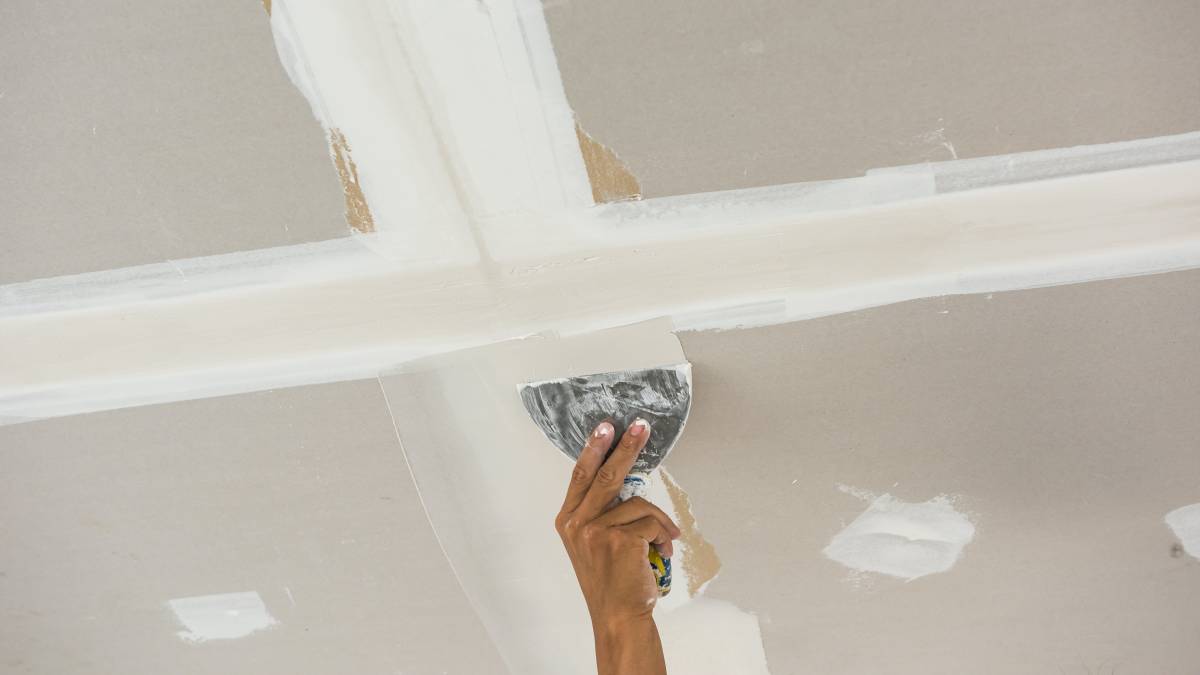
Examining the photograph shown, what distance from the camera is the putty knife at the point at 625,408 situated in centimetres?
100

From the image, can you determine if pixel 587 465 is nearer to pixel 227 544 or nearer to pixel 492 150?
pixel 492 150

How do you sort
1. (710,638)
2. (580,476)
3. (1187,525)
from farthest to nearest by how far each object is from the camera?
(710,638) → (1187,525) → (580,476)

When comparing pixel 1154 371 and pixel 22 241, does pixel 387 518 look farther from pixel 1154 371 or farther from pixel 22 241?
pixel 1154 371

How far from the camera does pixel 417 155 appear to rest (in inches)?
35.9

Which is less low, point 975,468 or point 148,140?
point 148,140

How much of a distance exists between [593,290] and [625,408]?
20cm

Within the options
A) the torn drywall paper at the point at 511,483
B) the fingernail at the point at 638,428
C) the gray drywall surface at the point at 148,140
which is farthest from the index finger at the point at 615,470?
the gray drywall surface at the point at 148,140

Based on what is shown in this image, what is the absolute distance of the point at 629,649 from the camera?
0.88 metres

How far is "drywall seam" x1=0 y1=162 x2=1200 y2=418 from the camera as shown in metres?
0.90

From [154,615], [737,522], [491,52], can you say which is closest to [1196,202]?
[737,522]

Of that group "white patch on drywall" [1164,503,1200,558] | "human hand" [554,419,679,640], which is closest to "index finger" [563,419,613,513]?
"human hand" [554,419,679,640]

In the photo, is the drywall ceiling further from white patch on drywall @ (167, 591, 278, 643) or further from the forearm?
the forearm

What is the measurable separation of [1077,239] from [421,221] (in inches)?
37.5

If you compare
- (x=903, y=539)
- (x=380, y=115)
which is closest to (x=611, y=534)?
(x=903, y=539)
